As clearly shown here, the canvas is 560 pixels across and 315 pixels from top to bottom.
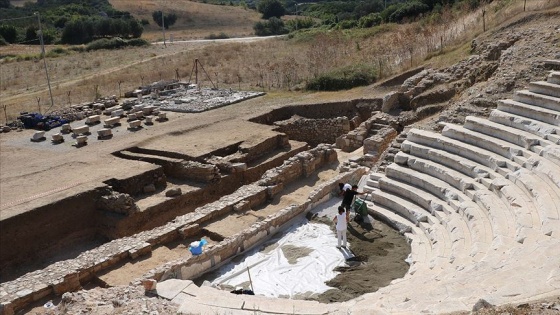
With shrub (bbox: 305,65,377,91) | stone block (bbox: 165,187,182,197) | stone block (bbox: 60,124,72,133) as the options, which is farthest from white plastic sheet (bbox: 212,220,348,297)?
shrub (bbox: 305,65,377,91)

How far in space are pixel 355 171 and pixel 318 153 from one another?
2326mm

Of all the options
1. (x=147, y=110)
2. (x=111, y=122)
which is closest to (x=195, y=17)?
(x=147, y=110)

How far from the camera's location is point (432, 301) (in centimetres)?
753

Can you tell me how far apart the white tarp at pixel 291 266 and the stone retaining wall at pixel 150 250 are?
0.40 m

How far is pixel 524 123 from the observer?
1370 centimetres

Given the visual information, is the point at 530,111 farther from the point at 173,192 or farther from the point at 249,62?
the point at 249,62

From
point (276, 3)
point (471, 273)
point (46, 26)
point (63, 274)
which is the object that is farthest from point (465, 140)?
point (276, 3)

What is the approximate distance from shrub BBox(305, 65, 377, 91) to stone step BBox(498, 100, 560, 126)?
11.5 meters

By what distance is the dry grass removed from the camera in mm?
26375

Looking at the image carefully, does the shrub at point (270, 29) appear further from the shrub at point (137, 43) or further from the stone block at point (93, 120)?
the stone block at point (93, 120)

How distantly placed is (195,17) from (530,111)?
63332mm

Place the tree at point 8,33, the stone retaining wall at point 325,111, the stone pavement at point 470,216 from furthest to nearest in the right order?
the tree at point 8,33
the stone retaining wall at point 325,111
the stone pavement at point 470,216

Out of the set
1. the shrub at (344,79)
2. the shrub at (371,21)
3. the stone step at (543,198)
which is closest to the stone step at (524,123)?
the stone step at (543,198)

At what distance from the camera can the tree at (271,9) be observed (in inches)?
3036
